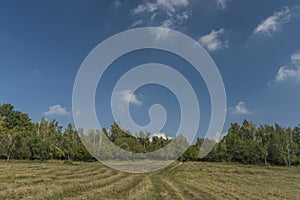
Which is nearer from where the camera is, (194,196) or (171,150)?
(194,196)

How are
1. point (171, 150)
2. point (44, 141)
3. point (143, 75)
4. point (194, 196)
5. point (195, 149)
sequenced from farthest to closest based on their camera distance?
1. point (171, 150)
2. point (195, 149)
3. point (44, 141)
4. point (143, 75)
5. point (194, 196)

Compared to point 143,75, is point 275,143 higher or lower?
lower

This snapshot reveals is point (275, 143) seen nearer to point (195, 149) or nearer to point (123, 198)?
point (195, 149)

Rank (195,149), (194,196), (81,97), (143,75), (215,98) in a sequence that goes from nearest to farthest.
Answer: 1. (194,196)
2. (81,97)
3. (215,98)
4. (143,75)
5. (195,149)

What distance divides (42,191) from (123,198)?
5.29 m

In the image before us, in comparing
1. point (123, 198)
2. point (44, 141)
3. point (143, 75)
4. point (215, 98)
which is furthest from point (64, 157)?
point (123, 198)

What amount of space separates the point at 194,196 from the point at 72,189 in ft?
27.5

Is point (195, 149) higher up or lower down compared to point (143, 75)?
lower down

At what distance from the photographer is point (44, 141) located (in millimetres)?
74312

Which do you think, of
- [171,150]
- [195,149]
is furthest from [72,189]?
[171,150]

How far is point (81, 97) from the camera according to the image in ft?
85.8

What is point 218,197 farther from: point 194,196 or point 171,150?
point 171,150

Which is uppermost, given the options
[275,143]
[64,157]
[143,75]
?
[143,75]

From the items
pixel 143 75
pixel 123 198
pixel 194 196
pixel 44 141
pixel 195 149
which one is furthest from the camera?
pixel 195 149
